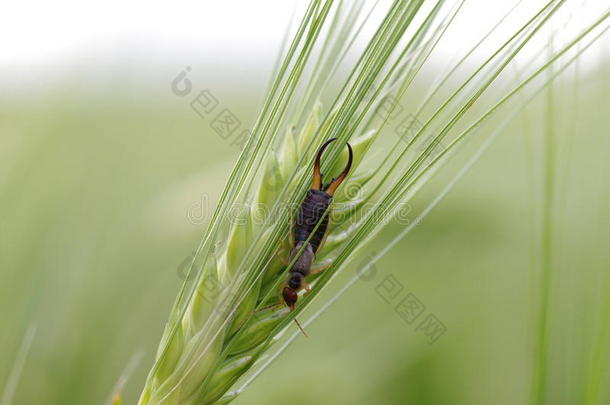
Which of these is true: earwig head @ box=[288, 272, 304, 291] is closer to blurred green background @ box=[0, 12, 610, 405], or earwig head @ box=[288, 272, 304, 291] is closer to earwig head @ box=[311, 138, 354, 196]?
earwig head @ box=[311, 138, 354, 196]

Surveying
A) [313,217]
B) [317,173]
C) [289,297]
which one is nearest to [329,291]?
[313,217]

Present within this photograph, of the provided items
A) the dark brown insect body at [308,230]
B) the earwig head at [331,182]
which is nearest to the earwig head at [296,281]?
the dark brown insect body at [308,230]

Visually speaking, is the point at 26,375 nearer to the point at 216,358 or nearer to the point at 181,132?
the point at 216,358

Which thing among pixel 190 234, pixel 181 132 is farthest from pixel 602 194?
pixel 181 132

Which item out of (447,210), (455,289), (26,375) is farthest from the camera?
(447,210)

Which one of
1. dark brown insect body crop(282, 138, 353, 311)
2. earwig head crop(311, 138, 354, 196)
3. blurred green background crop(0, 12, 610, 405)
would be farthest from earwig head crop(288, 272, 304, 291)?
blurred green background crop(0, 12, 610, 405)

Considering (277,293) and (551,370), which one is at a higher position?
(277,293)

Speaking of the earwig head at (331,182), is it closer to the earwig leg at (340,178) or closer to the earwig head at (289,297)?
the earwig leg at (340,178)
